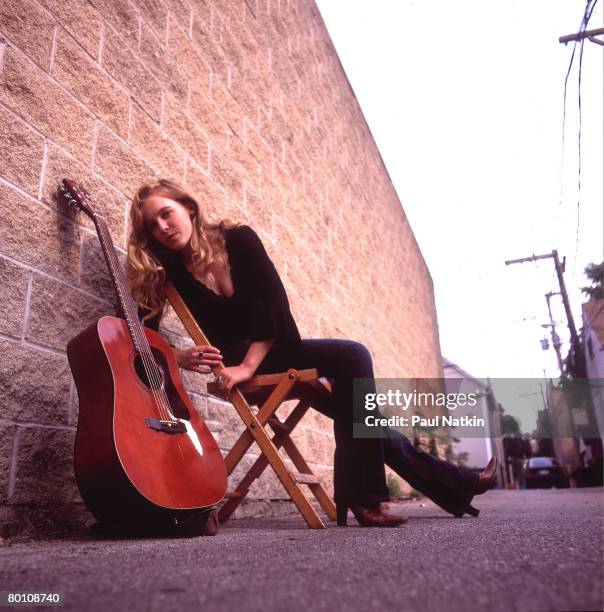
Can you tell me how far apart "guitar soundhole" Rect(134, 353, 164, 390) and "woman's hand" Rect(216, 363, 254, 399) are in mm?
264

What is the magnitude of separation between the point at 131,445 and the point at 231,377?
0.56 m

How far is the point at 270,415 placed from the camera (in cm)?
215

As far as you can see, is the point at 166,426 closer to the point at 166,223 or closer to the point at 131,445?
the point at 131,445

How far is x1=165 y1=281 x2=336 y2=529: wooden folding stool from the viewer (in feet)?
6.68

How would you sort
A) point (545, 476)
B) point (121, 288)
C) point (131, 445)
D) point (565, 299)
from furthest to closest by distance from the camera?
1. point (545, 476)
2. point (565, 299)
3. point (121, 288)
4. point (131, 445)

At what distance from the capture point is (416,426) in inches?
261

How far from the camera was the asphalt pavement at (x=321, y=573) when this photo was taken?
79cm

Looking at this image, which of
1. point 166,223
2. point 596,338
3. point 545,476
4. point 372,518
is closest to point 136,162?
point 166,223

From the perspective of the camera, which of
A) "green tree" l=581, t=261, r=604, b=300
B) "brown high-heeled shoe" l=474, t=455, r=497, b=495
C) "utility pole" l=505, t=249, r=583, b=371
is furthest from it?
"green tree" l=581, t=261, r=604, b=300

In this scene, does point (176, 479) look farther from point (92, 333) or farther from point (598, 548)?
point (598, 548)

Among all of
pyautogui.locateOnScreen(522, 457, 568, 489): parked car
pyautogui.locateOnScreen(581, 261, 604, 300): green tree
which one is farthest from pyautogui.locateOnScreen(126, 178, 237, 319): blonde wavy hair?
pyautogui.locateOnScreen(522, 457, 568, 489): parked car

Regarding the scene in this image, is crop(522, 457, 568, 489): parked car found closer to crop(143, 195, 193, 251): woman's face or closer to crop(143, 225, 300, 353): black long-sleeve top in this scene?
crop(143, 225, 300, 353): black long-sleeve top

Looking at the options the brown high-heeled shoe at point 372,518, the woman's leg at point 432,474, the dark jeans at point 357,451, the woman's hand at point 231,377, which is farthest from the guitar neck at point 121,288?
the woman's leg at point 432,474

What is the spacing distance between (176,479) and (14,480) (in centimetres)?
48
